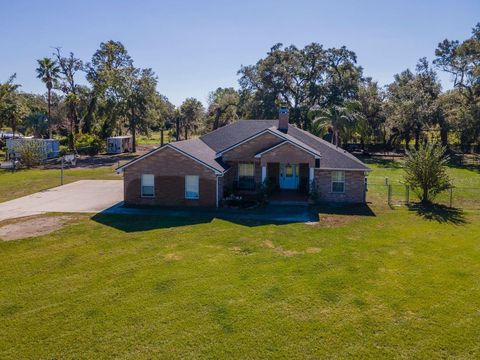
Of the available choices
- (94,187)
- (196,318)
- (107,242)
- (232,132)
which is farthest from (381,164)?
(196,318)

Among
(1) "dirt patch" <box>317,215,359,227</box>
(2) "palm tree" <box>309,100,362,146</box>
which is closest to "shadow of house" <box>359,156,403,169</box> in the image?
(2) "palm tree" <box>309,100,362,146</box>

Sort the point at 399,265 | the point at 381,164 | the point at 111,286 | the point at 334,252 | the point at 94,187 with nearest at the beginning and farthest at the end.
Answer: the point at 111,286
the point at 399,265
the point at 334,252
the point at 94,187
the point at 381,164

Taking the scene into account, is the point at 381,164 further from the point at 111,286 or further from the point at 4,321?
the point at 4,321

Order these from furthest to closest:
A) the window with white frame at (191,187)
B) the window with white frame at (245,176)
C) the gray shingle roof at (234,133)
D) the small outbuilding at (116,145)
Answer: the small outbuilding at (116,145), the gray shingle roof at (234,133), the window with white frame at (245,176), the window with white frame at (191,187)

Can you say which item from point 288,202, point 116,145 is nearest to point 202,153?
point 288,202

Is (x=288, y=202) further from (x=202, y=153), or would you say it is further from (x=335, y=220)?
(x=202, y=153)

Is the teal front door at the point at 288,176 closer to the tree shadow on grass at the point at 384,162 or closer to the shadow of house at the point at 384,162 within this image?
the tree shadow on grass at the point at 384,162

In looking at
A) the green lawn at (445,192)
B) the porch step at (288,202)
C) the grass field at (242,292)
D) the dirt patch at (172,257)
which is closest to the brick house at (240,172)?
the porch step at (288,202)
